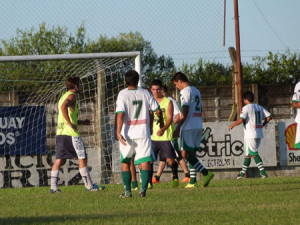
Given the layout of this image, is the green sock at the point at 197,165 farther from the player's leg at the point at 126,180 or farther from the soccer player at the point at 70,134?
the player's leg at the point at 126,180

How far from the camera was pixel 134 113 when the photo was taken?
8758mm

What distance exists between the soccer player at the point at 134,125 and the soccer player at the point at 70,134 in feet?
7.17

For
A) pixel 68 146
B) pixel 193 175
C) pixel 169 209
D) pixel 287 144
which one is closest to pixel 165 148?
pixel 193 175

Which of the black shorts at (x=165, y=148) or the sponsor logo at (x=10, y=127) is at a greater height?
the sponsor logo at (x=10, y=127)

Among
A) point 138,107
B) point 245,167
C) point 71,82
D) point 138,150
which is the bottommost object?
point 245,167

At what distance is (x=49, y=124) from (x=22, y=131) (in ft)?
3.13

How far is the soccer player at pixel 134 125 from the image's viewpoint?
8.70 meters

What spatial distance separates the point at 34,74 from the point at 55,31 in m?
35.7

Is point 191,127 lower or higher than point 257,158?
higher

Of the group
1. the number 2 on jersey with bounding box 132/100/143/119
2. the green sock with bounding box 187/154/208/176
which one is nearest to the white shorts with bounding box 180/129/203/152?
the green sock with bounding box 187/154/208/176

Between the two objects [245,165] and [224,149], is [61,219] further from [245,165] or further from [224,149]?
[224,149]

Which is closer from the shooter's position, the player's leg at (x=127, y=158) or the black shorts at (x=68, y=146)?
the player's leg at (x=127, y=158)

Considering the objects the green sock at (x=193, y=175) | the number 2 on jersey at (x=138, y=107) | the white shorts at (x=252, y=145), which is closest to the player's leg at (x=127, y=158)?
the number 2 on jersey at (x=138, y=107)

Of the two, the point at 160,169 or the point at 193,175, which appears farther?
the point at 160,169
